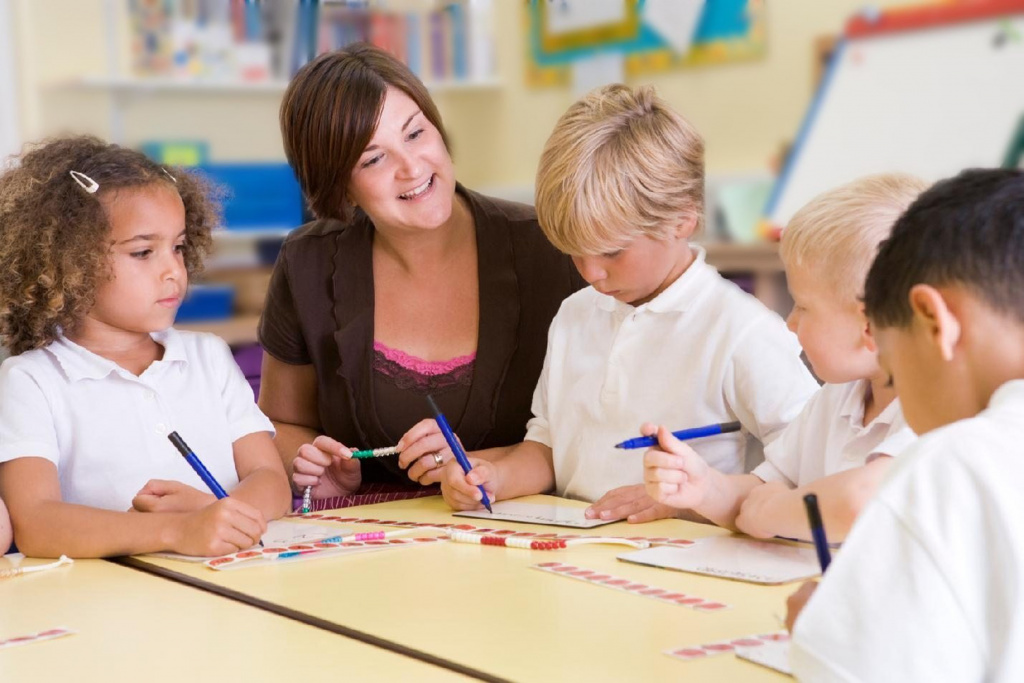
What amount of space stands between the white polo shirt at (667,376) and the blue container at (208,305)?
2.89 meters

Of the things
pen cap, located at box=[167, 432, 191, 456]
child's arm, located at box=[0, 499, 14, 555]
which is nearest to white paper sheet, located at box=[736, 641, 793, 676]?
pen cap, located at box=[167, 432, 191, 456]

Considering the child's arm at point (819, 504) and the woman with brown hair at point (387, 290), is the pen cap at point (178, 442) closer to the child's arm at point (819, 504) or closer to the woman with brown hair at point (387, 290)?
the woman with brown hair at point (387, 290)

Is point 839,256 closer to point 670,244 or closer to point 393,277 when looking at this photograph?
point 670,244

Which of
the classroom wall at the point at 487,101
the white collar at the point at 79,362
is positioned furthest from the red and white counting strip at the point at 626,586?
the classroom wall at the point at 487,101

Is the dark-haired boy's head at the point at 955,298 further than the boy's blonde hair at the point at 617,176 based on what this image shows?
No

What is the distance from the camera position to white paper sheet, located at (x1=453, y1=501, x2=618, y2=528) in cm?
137

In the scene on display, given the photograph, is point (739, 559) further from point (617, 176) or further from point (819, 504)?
point (617, 176)

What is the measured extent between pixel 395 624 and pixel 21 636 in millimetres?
321

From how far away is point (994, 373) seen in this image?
71cm

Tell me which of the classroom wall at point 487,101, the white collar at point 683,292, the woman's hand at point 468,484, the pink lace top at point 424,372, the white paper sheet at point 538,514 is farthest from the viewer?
the classroom wall at point 487,101

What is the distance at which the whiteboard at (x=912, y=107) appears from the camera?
329 centimetres

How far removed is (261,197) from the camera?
4.68 m

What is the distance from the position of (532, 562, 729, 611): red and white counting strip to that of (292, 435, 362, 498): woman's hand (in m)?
0.54

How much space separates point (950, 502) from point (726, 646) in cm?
29
